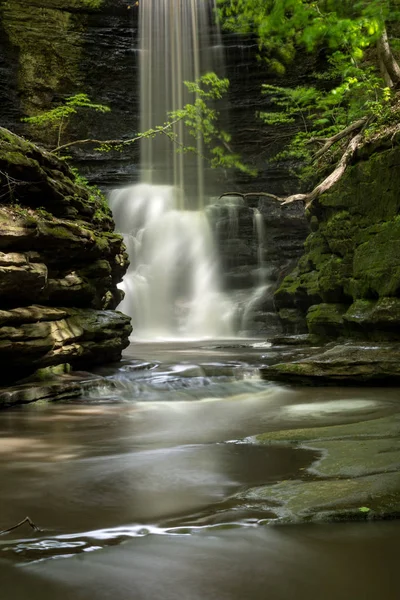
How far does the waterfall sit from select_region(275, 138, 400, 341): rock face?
6.35 meters

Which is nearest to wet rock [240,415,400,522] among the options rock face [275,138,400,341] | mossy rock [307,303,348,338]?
rock face [275,138,400,341]

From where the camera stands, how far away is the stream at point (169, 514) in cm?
200

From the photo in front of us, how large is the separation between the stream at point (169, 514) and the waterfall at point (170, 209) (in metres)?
11.6

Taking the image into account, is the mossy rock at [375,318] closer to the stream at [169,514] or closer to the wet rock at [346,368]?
the wet rock at [346,368]

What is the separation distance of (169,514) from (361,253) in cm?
825

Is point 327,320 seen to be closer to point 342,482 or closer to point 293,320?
point 293,320

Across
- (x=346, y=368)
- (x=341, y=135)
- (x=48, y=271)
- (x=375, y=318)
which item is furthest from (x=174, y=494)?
(x=341, y=135)

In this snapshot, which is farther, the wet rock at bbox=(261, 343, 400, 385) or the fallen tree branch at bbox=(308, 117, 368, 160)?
the fallen tree branch at bbox=(308, 117, 368, 160)

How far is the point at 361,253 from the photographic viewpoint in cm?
1005

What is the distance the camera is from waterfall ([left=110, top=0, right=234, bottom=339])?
722 inches

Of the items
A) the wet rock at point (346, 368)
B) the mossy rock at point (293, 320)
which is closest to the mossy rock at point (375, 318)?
the wet rock at point (346, 368)

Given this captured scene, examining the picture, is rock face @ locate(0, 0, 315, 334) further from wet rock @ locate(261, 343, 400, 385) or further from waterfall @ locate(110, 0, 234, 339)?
wet rock @ locate(261, 343, 400, 385)

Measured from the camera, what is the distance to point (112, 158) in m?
24.0

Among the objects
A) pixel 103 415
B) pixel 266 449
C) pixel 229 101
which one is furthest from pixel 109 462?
pixel 229 101
